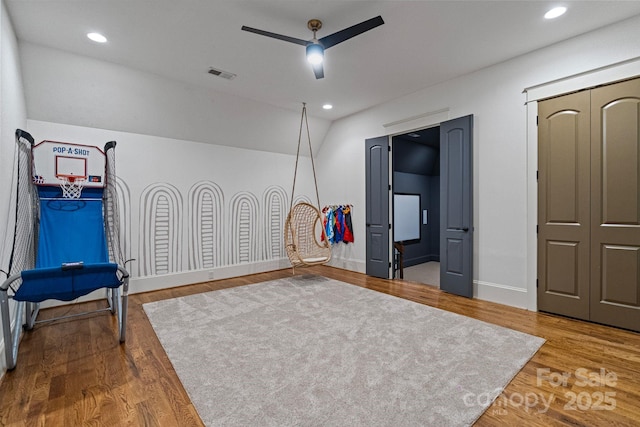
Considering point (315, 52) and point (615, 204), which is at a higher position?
point (315, 52)

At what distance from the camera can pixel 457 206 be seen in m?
4.20

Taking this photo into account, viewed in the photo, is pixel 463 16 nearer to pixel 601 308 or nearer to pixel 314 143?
pixel 601 308

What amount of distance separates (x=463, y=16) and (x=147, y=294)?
5291 millimetres

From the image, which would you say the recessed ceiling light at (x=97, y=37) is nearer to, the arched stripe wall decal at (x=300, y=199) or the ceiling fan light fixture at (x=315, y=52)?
the ceiling fan light fixture at (x=315, y=52)

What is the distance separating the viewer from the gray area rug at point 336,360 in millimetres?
1806

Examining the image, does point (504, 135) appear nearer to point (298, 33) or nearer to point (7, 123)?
point (298, 33)

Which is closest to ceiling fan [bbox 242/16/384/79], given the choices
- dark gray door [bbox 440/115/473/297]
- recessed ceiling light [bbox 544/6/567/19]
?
recessed ceiling light [bbox 544/6/567/19]

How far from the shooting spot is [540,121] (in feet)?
11.4

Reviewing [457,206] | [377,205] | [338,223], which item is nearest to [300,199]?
[338,223]

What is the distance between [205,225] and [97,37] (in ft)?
9.61

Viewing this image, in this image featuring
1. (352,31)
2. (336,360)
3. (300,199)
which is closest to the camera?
(336,360)

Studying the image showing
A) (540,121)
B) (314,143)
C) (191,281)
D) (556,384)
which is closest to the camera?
(556,384)

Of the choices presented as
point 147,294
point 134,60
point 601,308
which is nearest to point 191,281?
point 147,294

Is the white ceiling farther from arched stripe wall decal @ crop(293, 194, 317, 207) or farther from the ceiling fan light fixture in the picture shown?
arched stripe wall decal @ crop(293, 194, 317, 207)
